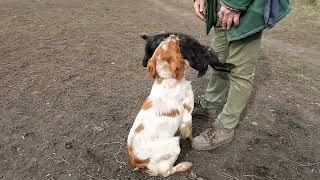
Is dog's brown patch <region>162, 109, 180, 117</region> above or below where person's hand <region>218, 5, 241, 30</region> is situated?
below

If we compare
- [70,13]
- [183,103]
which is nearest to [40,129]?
[183,103]

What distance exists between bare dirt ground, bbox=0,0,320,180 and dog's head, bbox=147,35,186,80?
904 mm

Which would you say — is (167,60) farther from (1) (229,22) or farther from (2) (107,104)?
(2) (107,104)

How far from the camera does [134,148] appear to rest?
3.25m

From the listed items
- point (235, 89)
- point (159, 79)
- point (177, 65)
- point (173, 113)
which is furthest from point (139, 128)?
point (235, 89)

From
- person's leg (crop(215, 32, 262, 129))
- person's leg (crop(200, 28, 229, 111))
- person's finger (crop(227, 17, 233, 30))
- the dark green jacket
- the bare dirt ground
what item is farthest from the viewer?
person's leg (crop(200, 28, 229, 111))

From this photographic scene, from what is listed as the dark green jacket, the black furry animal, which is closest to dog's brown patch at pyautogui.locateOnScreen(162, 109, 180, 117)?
the black furry animal

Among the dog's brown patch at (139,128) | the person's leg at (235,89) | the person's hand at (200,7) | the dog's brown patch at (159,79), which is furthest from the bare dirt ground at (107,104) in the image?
the person's hand at (200,7)

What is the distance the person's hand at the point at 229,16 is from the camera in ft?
10.4

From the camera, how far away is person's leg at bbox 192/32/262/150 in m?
3.42

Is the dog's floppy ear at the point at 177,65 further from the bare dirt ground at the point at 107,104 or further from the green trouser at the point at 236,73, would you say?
the bare dirt ground at the point at 107,104

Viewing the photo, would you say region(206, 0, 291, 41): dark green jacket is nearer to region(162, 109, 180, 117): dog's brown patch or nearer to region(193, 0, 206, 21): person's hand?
region(193, 0, 206, 21): person's hand

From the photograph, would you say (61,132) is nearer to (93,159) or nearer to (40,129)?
(40,129)

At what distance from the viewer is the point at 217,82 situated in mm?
4148
